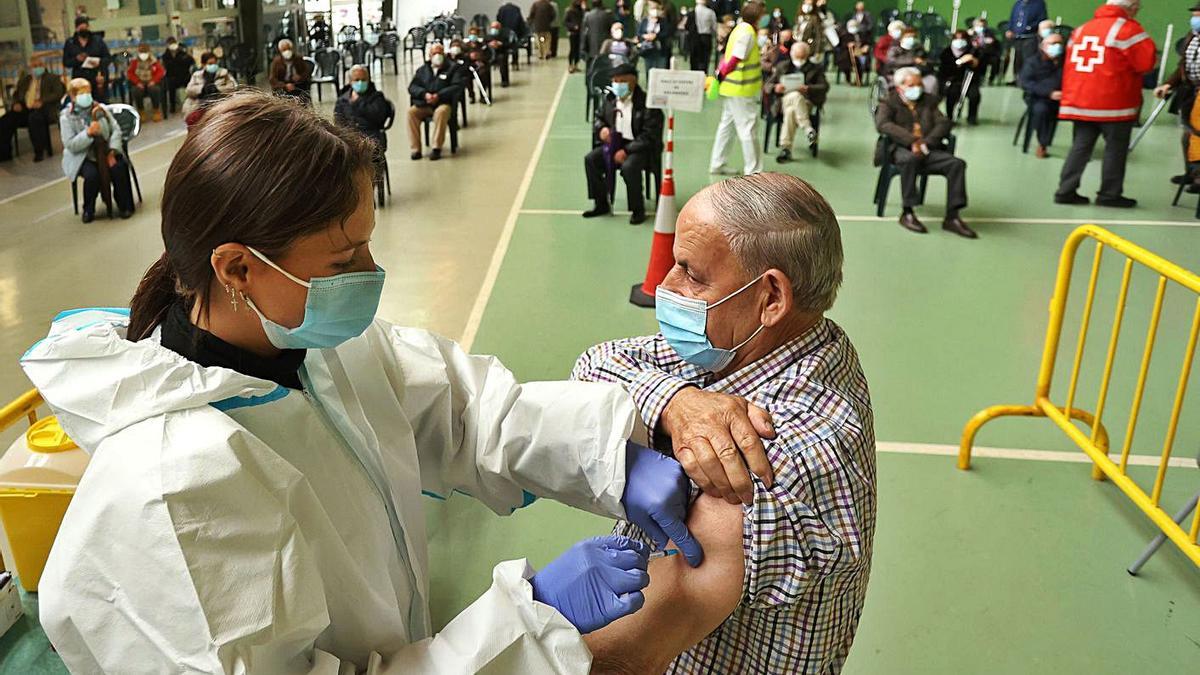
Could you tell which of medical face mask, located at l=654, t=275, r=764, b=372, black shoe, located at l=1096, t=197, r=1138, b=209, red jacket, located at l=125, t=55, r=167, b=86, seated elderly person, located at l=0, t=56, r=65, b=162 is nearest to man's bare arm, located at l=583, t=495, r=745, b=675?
medical face mask, located at l=654, t=275, r=764, b=372

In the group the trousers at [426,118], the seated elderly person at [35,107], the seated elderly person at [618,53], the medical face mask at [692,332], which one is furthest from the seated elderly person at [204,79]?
the medical face mask at [692,332]

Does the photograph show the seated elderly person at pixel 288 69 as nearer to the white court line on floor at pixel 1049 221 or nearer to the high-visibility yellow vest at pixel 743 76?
the high-visibility yellow vest at pixel 743 76

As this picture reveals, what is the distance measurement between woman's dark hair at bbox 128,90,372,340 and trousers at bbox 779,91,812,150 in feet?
32.9

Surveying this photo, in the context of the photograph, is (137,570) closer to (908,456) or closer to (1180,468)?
(908,456)

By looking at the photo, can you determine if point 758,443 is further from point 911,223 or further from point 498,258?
point 911,223

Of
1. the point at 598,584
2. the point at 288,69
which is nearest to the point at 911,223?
the point at 598,584

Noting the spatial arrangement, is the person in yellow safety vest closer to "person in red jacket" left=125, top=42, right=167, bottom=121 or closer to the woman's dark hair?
"person in red jacket" left=125, top=42, right=167, bottom=121

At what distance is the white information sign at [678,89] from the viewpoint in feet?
25.3

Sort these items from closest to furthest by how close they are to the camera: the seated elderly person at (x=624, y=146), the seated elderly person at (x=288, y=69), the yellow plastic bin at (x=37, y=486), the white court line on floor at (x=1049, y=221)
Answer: the yellow plastic bin at (x=37, y=486), the white court line on floor at (x=1049, y=221), the seated elderly person at (x=624, y=146), the seated elderly person at (x=288, y=69)

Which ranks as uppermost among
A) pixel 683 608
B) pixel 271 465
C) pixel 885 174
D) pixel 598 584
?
pixel 271 465

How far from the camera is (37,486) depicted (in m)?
2.70

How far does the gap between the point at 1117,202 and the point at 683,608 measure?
29.2ft

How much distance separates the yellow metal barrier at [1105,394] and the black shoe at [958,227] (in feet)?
12.7

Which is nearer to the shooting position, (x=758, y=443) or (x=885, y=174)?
(x=758, y=443)
